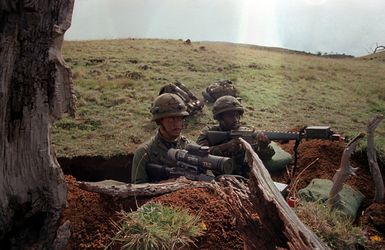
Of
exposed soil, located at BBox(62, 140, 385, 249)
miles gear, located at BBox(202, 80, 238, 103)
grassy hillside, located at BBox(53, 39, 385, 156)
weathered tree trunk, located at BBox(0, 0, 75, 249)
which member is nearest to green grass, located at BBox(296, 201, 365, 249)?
exposed soil, located at BBox(62, 140, 385, 249)

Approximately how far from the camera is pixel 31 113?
2.91 meters

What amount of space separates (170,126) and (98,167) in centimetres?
371

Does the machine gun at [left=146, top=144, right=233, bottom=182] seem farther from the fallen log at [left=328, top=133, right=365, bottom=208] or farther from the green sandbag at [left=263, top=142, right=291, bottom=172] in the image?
the green sandbag at [left=263, top=142, right=291, bottom=172]

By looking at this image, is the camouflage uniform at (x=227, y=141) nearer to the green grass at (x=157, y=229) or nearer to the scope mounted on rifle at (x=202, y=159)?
the scope mounted on rifle at (x=202, y=159)

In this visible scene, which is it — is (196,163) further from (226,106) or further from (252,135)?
(226,106)

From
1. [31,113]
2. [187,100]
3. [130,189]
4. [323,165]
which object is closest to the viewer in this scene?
[31,113]

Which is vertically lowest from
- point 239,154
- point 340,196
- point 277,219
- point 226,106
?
point 340,196

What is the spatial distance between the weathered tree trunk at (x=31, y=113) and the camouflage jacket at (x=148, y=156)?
2541 millimetres

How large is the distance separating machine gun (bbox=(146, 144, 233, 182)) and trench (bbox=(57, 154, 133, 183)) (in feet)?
14.5

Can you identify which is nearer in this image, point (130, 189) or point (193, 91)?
point (130, 189)

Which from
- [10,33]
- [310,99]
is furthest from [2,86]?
[310,99]

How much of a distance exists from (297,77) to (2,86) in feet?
66.2

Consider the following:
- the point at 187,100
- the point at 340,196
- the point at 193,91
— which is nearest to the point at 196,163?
the point at 340,196

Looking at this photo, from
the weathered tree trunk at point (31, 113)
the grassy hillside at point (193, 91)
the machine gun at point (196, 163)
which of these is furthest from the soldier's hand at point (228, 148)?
the grassy hillside at point (193, 91)
